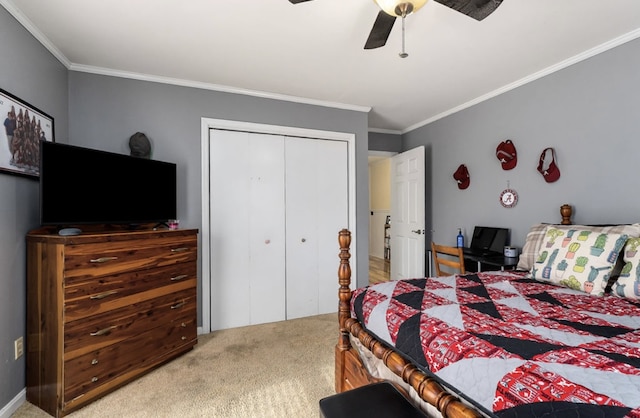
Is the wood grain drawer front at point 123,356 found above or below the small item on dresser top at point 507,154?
below

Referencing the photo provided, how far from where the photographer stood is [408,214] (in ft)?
13.9

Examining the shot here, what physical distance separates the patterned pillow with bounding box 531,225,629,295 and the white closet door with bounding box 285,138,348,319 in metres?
2.02

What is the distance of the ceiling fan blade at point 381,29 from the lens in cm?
160

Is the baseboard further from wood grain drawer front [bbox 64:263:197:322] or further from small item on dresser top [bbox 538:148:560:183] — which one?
small item on dresser top [bbox 538:148:560:183]

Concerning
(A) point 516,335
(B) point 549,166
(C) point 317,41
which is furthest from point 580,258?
(C) point 317,41

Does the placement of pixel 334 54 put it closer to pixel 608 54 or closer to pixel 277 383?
pixel 608 54

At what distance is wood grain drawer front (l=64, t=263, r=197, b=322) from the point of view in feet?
5.93

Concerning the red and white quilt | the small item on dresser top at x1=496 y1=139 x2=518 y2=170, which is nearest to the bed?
the red and white quilt

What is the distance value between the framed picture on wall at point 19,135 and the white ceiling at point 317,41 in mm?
552

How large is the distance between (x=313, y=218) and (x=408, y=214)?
1.54m

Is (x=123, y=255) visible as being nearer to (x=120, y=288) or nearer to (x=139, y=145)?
(x=120, y=288)

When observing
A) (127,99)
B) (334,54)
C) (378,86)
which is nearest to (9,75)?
(127,99)

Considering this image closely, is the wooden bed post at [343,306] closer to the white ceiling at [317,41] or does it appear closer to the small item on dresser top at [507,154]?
the white ceiling at [317,41]

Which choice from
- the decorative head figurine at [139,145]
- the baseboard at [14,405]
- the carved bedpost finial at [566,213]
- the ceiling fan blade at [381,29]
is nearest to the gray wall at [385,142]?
the carved bedpost finial at [566,213]
